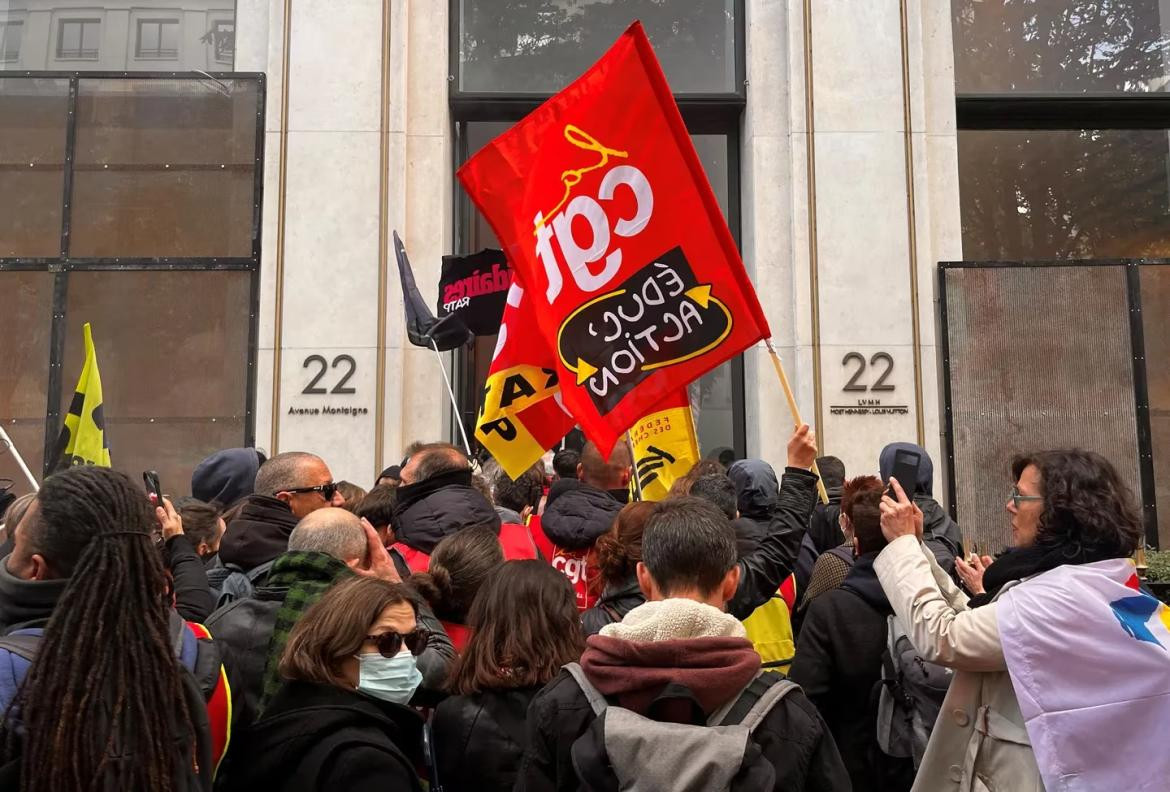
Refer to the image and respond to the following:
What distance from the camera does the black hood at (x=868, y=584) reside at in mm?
3998

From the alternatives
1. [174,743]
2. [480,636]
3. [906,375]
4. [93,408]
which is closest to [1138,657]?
[480,636]

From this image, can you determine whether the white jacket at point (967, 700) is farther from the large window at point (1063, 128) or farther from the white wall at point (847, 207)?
the large window at point (1063, 128)

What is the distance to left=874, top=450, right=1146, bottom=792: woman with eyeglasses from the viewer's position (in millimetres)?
2912

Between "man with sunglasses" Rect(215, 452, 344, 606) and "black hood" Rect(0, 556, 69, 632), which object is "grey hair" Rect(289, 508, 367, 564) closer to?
"man with sunglasses" Rect(215, 452, 344, 606)

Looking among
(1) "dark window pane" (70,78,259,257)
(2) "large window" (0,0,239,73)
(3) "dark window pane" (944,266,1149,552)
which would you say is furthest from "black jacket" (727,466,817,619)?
(2) "large window" (0,0,239,73)

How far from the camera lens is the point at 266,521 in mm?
4156

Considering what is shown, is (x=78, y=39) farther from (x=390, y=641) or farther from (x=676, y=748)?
(x=676, y=748)

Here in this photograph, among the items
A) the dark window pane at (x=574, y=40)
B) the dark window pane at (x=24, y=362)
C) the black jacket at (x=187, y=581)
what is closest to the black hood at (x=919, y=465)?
the black jacket at (x=187, y=581)

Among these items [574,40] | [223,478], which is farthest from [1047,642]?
[574,40]

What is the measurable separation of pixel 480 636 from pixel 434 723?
0.90ft

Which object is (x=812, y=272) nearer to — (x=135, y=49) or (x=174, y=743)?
(x=135, y=49)

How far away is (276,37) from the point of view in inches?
432

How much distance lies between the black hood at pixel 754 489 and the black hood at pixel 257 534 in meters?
2.21

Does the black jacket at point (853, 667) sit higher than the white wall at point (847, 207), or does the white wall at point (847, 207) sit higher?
the white wall at point (847, 207)
